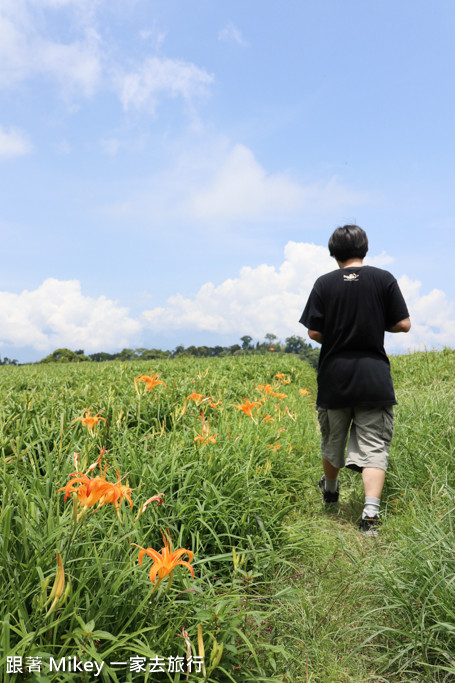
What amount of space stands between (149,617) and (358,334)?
7.51 ft

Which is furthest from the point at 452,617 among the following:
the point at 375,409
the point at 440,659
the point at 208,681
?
the point at 375,409

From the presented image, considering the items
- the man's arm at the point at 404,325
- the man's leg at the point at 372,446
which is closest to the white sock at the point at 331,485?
the man's leg at the point at 372,446

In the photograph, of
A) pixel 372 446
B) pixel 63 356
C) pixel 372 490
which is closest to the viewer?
pixel 372 490

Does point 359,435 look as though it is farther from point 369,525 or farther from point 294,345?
point 294,345

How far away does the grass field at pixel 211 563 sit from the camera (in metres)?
1.33

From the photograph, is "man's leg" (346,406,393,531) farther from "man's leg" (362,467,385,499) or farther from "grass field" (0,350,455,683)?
"grass field" (0,350,455,683)

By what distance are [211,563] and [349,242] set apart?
2.37 metres

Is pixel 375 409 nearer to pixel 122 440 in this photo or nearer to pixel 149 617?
pixel 122 440

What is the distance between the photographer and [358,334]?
315 centimetres

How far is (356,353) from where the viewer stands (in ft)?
10.4

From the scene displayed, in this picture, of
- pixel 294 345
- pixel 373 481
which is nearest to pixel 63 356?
pixel 294 345

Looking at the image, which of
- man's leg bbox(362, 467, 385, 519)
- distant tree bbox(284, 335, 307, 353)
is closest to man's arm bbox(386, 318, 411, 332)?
man's leg bbox(362, 467, 385, 519)

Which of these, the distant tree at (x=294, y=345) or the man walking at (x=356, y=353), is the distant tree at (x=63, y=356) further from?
the man walking at (x=356, y=353)

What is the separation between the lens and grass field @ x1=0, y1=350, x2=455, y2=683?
1.33 m
